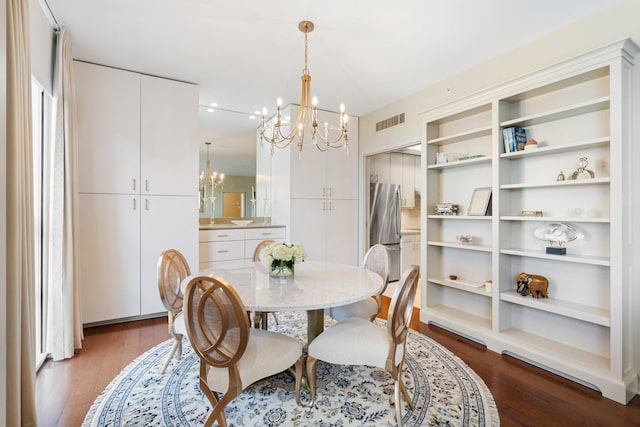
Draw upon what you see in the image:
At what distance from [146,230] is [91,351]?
1.22 metres

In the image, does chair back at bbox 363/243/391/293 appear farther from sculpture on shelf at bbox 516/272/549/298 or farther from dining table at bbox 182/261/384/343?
sculpture on shelf at bbox 516/272/549/298

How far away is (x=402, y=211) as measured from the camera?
5.65m

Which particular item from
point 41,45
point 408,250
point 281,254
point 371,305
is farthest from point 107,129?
point 408,250

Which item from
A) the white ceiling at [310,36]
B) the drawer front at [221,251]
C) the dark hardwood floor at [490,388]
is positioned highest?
the white ceiling at [310,36]

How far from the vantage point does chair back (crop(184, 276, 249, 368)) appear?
141 cm

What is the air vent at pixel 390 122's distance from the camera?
3.99 meters

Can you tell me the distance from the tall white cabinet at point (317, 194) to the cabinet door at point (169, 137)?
1245 millimetres

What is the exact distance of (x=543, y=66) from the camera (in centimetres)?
246

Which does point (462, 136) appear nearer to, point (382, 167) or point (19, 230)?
point (382, 167)

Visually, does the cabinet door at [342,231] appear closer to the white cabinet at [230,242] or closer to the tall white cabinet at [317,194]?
the tall white cabinet at [317,194]

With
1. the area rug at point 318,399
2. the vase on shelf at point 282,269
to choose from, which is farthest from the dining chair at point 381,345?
the vase on shelf at point 282,269

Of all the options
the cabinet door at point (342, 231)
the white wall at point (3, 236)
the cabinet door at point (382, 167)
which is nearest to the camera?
the white wall at point (3, 236)

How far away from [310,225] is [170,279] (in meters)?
2.35

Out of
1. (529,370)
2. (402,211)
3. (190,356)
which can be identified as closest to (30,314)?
(190,356)
